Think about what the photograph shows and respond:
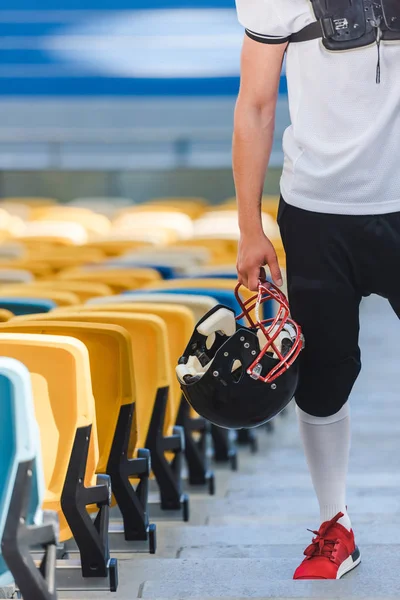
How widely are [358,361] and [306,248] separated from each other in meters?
0.29

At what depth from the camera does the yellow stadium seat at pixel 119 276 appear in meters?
4.73

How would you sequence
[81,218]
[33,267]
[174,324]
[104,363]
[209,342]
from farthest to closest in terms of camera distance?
1. [81,218]
2. [33,267]
3. [174,324]
4. [209,342]
5. [104,363]

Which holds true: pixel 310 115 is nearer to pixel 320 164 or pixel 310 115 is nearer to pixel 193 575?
pixel 320 164

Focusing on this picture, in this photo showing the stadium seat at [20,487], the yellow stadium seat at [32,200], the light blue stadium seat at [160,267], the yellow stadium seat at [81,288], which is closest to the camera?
the stadium seat at [20,487]

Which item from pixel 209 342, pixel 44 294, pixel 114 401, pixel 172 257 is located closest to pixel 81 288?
pixel 44 294

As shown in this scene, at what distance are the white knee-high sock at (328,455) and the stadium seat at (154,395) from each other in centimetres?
62

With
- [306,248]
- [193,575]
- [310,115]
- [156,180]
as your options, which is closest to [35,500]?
[193,575]

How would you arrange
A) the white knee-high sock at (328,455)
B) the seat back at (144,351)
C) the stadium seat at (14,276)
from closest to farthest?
1. the white knee-high sock at (328,455)
2. the seat back at (144,351)
3. the stadium seat at (14,276)

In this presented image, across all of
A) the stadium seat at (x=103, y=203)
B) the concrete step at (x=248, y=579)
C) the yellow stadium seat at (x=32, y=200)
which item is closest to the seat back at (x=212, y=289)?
the concrete step at (x=248, y=579)

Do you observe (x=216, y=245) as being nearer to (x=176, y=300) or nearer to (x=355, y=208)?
(x=176, y=300)

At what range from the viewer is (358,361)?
2510 mm

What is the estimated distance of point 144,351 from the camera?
10.4ft

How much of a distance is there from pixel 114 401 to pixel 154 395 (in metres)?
0.43

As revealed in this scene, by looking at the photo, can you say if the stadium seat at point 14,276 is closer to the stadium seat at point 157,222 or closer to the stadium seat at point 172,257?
the stadium seat at point 172,257
